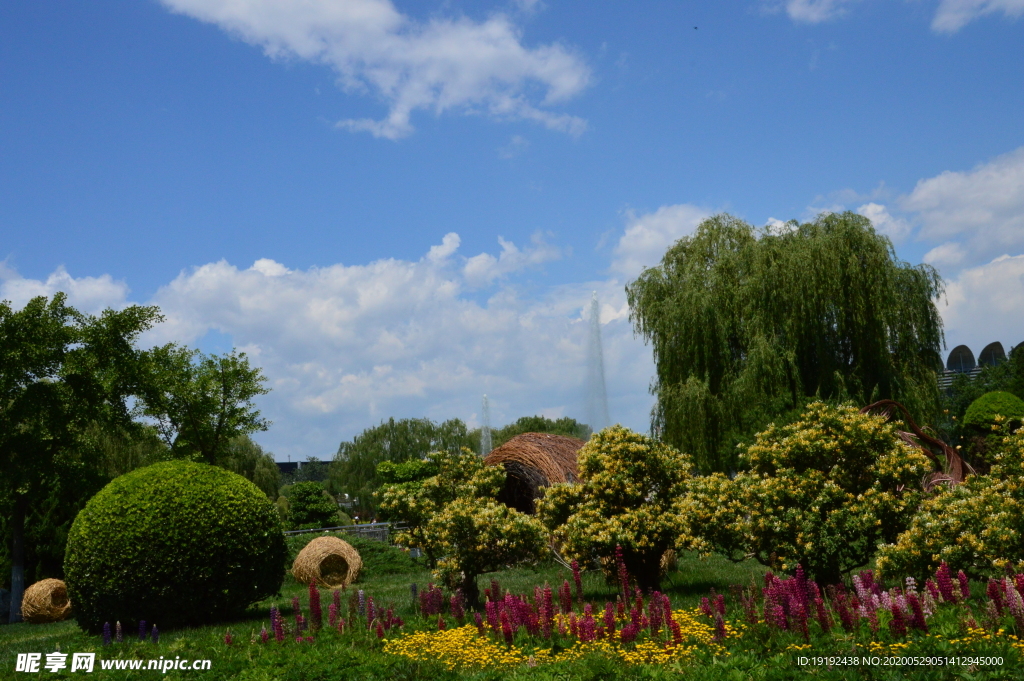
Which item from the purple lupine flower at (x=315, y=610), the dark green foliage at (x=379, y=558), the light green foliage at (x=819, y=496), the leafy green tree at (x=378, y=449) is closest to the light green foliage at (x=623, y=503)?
the light green foliage at (x=819, y=496)

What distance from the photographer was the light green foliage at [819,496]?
9656 mm

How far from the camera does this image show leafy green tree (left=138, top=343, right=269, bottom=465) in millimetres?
22703

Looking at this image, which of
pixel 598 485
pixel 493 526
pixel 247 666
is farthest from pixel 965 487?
pixel 247 666

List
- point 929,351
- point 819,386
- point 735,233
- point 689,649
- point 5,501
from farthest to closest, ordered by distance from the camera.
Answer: point 735,233 → point 929,351 → point 819,386 → point 5,501 → point 689,649

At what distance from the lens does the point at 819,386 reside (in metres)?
21.2

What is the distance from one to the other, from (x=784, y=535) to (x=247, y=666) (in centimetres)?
657

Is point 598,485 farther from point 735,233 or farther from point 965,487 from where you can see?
point 735,233

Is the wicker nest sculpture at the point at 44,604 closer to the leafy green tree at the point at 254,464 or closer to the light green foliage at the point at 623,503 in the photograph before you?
the light green foliage at the point at 623,503

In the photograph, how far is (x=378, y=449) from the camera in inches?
1994

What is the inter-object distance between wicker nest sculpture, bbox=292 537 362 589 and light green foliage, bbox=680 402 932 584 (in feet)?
32.3

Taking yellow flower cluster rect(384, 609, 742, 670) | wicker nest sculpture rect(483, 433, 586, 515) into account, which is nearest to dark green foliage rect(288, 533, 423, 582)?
wicker nest sculpture rect(483, 433, 586, 515)

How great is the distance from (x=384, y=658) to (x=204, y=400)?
1788 centimetres

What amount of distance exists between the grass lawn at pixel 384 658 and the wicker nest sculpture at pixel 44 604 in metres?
2.87

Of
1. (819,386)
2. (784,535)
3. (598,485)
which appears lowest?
(784,535)
